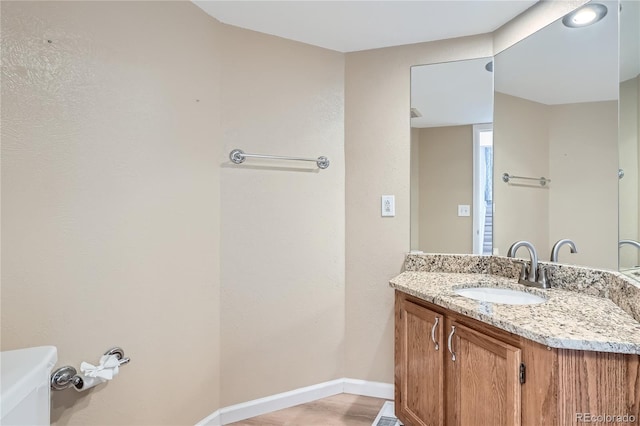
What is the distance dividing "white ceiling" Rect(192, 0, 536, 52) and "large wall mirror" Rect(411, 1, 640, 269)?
0.19 meters

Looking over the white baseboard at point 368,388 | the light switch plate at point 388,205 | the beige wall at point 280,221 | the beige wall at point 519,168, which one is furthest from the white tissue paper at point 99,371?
the beige wall at point 519,168

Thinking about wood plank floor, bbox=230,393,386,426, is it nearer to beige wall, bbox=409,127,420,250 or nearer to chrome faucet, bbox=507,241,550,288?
beige wall, bbox=409,127,420,250

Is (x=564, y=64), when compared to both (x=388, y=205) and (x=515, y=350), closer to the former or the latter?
(x=388, y=205)

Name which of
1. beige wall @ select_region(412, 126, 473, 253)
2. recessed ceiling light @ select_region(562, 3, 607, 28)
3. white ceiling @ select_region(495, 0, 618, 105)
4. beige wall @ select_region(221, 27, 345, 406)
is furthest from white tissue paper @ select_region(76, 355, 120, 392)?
recessed ceiling light @ select_region(562, 3, 607, 28)

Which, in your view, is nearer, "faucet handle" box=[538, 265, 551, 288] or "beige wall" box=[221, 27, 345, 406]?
"faucet handle" box=[538, 265, 551, 288]

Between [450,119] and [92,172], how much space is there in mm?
1857

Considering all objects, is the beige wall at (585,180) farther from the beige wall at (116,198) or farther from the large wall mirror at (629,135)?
the beige wall at (116,198)

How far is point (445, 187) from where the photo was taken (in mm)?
2094

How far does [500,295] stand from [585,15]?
51.6 inches

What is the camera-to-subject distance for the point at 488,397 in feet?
4.11

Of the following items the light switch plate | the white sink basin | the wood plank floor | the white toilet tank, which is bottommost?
the wood plank floor

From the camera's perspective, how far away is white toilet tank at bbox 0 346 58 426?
32.4 inches

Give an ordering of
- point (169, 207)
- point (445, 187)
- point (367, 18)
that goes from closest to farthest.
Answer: point (169, 207)
point (367, 18)
point (445, 187)

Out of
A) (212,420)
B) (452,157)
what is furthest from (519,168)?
(212,420)
